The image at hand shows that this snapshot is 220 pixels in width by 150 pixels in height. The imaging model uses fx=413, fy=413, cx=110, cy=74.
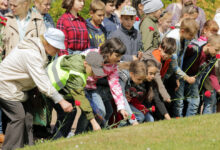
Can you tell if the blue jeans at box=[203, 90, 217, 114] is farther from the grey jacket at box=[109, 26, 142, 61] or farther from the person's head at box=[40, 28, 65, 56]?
the person's head at box=[40, 28, 65, 56]

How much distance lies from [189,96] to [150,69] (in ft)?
6.59

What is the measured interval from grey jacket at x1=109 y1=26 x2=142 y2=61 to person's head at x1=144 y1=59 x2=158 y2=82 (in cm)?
66

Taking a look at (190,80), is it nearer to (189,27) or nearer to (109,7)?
(189,27)

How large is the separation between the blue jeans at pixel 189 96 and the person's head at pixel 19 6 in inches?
139

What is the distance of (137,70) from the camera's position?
6.89 metres

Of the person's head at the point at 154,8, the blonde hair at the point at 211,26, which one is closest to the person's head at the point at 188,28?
the person's head at the point at 154,8

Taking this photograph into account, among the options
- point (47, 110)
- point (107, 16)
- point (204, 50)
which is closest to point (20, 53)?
point (47, 110)

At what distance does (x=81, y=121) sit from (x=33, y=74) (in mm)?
1515

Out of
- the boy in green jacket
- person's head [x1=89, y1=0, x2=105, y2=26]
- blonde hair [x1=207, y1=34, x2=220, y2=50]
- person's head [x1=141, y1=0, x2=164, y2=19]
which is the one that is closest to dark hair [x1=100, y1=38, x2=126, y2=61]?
the boy in green jacket

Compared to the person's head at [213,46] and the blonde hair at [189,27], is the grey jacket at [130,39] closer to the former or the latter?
the blonde hair at [189,27]

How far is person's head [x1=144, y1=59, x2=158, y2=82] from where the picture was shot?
7191 millimetres

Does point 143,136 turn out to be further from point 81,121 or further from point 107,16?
point 107,16

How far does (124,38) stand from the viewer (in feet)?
25.5

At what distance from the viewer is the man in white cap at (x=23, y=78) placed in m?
5.45
